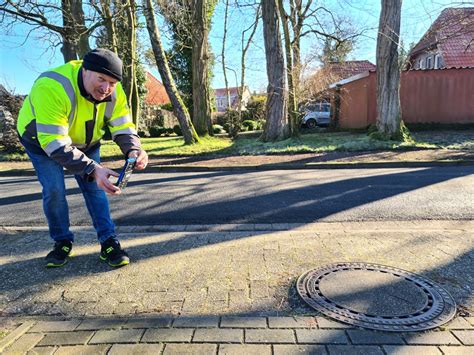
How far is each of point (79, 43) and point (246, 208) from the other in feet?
40.1

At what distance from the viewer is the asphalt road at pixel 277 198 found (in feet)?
16.1

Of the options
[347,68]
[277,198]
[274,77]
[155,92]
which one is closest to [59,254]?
[277,198]

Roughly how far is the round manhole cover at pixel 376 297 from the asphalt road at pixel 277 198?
184 cm

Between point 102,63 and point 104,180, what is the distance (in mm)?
804

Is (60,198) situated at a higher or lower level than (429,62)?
lower

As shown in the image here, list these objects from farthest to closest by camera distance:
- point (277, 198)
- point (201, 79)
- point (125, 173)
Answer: point (201, 79) → point (277, 198) → point (125, 173)

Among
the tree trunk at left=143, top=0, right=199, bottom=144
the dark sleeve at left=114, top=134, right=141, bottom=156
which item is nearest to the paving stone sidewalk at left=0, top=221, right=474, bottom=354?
the dark sleeve at left=114, top=134, right=141, bottom=156

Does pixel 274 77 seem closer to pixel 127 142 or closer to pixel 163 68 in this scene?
pixel 163 68

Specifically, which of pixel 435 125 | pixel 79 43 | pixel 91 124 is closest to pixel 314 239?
pixel 91 124

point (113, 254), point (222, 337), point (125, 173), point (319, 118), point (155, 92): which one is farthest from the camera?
point (155, 92)

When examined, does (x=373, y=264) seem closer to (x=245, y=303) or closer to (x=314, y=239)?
(x=314, y=239)

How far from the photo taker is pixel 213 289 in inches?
106

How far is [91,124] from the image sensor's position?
2.88 metres

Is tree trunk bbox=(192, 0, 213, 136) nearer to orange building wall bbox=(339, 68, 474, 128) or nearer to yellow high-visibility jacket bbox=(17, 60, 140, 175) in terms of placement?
orange building wall bbox=(339, 68, 474, 128)
